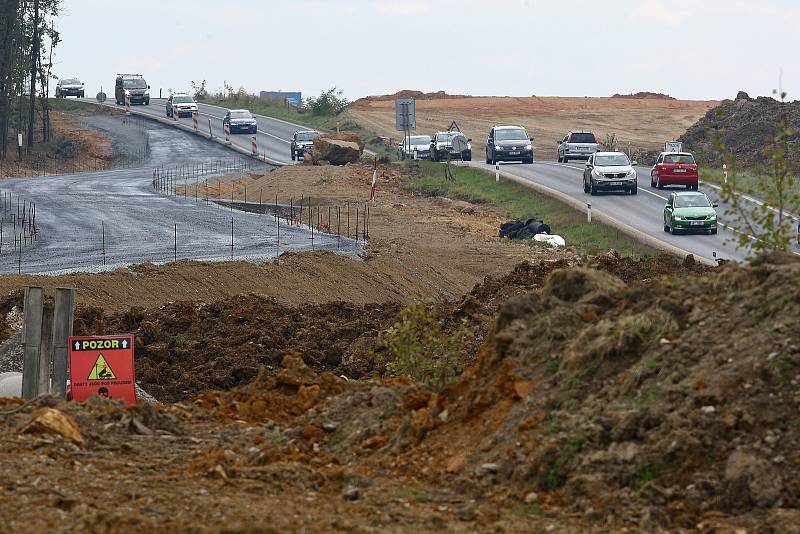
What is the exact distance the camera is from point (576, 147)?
2633 inches

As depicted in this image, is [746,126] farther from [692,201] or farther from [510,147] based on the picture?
[692,201]

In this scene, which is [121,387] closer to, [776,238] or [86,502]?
[86,502]

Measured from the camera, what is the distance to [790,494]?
8.31m

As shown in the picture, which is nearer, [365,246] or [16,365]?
[16,365]

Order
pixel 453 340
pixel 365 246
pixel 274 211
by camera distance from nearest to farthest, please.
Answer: pixel 453 340 → pixel 365 246 → pixel 274 211

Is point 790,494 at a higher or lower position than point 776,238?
lower

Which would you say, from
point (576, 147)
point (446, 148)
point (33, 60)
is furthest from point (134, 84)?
point (576, 147)

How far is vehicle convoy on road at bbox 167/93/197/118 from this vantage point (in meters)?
89.8

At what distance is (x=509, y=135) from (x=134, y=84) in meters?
46.2

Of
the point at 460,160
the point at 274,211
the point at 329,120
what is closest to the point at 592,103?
the point at 329,120

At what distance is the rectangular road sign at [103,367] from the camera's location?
46.1ft

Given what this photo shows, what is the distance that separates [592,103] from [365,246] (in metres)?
72.1

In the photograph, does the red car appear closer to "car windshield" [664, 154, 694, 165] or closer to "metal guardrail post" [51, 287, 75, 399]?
"car windshield" [664, 154, 694, 165]

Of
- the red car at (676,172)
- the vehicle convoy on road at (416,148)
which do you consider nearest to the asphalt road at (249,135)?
the vehicle convoy on road at (416,148)
